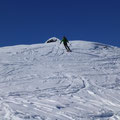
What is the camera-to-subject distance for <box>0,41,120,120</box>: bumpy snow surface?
→ 834 cm

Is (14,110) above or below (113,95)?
below

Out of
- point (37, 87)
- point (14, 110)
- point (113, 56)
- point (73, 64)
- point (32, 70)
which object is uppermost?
point (113, 56)

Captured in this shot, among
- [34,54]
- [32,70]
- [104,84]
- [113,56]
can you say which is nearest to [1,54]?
[34,54]

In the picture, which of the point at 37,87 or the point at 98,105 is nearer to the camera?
the point at 98,105

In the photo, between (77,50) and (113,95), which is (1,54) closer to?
(77,50)

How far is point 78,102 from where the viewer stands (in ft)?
31.8

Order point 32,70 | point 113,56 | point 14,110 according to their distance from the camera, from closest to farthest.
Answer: point 14,110
point 32,70
point 113,56

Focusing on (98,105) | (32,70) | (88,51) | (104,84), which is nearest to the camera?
(98,105)

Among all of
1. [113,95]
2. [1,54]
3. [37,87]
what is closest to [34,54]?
[1,54]

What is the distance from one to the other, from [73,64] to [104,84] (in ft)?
16.8

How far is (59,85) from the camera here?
12.4m

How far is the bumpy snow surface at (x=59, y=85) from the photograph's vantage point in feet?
27.4

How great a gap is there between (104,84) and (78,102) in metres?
3.44

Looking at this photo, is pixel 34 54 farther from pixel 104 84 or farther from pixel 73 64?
pixel 104 84
